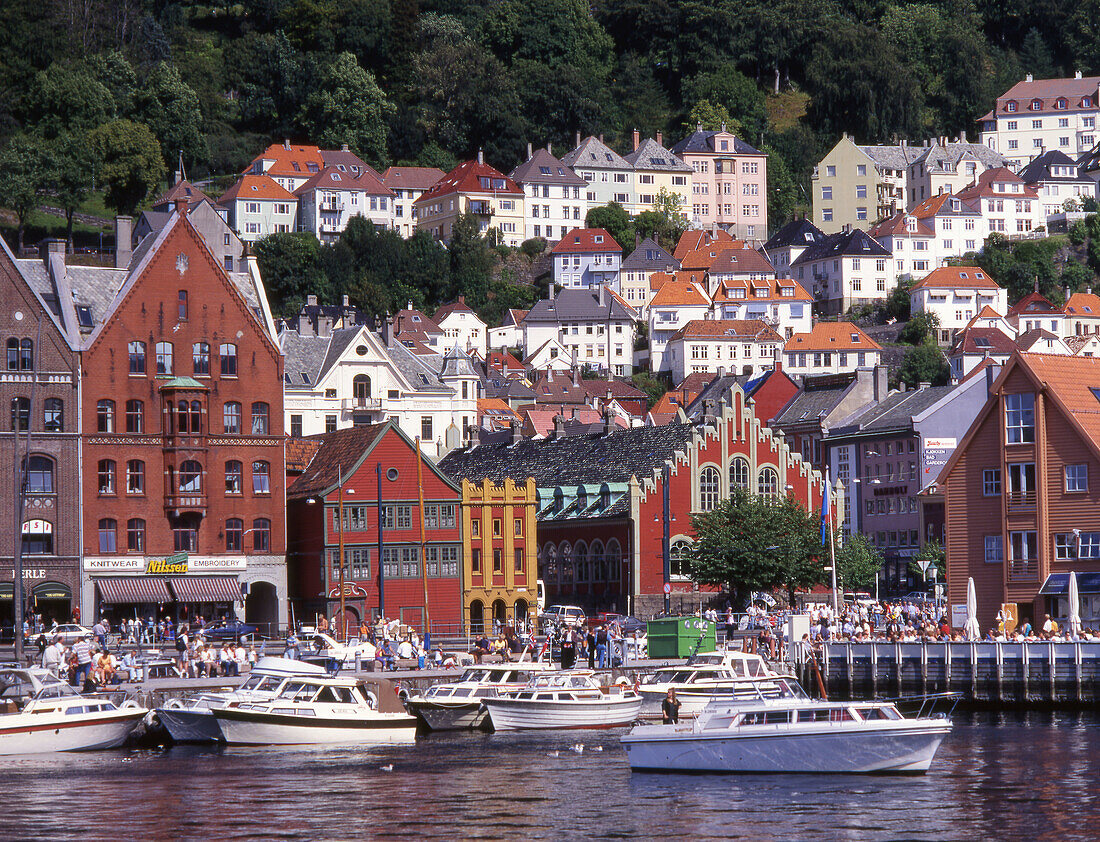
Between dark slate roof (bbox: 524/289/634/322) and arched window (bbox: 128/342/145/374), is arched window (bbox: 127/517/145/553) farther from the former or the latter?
dark slate roof (bbox: 524/289/634/322)

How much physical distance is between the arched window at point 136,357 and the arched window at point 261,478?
21.5 feet

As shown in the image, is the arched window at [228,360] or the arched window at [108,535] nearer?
the arched window at [108,535]

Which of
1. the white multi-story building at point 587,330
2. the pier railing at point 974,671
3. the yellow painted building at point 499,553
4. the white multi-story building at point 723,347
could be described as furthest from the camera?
the white multi-story building at point 587,330

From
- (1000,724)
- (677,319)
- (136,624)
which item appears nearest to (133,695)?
(136,624)

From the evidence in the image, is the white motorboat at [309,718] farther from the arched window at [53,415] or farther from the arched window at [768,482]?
the arched window at [768,482]

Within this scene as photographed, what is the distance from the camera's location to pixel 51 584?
79688 millimetres

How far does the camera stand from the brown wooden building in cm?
7488

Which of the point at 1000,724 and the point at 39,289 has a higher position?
the point at 39,289

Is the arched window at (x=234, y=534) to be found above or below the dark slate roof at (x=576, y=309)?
below

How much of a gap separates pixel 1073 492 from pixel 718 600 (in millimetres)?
23985

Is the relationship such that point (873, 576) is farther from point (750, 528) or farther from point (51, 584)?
point (51, 584)

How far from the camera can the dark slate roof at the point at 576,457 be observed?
103188 mm

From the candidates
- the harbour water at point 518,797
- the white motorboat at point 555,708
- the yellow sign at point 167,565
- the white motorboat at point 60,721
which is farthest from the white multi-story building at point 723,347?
the white motorboat at point 60,721

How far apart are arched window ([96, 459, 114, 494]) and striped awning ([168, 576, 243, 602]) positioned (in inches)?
187
